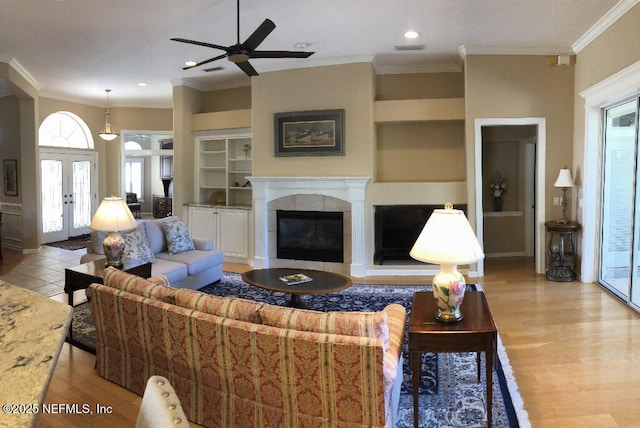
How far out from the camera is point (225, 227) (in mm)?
7340

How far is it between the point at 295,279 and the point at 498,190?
172 inches

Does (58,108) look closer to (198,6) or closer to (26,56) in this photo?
(26,56)

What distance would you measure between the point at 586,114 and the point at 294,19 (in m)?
3.75

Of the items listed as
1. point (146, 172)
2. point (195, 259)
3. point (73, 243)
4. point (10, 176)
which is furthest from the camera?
point (146, 172)

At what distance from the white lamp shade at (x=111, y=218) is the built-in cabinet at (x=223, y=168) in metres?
3.41

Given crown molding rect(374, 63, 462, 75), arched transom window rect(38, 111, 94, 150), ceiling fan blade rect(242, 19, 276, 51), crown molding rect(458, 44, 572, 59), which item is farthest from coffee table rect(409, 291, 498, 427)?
arched transom window rect(38, 111, 94, 150)

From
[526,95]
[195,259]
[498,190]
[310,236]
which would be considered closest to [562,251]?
[498,190]

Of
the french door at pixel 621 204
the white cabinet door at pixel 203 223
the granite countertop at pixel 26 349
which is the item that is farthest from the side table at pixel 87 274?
the french door at pixel 621 204

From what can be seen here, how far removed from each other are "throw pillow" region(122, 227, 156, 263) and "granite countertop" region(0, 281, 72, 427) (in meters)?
3.34

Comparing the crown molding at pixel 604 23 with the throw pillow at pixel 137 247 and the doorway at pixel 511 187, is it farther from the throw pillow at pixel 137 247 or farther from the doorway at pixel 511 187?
the throw pillow at pixel 137 247

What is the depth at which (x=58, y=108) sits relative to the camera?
9047 mm

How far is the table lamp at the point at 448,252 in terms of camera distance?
250cm

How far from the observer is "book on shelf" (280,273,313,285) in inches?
176

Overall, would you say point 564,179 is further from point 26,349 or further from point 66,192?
point 66,192
